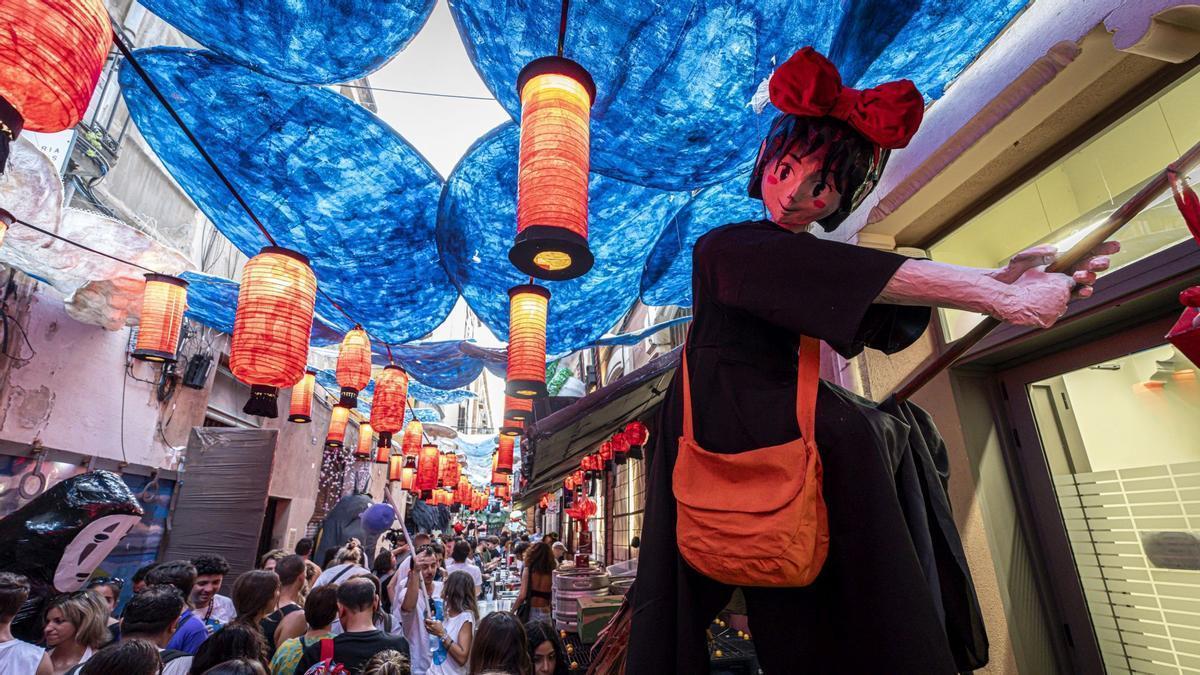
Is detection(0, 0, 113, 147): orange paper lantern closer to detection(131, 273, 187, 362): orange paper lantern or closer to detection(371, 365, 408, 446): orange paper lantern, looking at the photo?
detection(131, 273, 187, 362): orange paper lantern

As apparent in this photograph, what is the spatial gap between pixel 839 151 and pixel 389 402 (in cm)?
836

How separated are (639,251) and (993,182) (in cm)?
332

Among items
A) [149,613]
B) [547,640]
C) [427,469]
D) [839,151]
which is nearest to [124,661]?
[149,613]

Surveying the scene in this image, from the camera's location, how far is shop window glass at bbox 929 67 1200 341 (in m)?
2.32

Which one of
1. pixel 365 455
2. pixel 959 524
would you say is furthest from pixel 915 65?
pixel 365 455

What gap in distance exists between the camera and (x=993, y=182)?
3086mm

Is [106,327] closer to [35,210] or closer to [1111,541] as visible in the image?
[35,210]

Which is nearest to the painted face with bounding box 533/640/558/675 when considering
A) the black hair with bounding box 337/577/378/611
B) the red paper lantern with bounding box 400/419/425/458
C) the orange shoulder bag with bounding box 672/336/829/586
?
the black hair with bounding box 337/577/378/611

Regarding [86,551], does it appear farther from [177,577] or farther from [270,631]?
[270,631]

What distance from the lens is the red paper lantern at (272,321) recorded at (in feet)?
15.9

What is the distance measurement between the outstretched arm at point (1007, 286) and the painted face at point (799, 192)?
342 mm

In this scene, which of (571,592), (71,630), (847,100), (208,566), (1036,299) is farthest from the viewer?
(571,592)

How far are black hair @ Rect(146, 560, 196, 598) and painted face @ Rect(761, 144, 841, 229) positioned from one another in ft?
16.9

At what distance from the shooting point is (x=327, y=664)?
340cm
